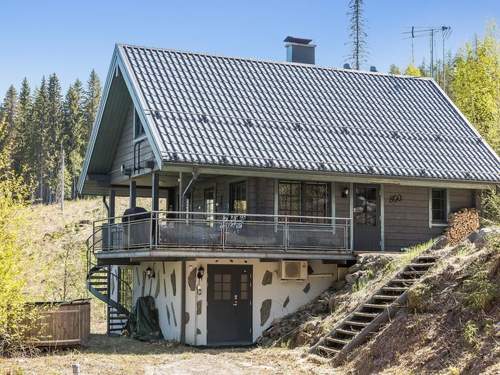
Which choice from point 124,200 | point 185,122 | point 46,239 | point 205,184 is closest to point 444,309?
point 185,122

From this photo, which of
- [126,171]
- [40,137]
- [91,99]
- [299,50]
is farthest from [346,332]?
[91,99]

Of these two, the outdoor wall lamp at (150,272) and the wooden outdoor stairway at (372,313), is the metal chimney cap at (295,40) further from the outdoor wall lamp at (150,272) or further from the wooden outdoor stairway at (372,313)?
the wooden outdoor stairway at (372,313)

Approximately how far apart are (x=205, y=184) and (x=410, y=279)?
10.2m

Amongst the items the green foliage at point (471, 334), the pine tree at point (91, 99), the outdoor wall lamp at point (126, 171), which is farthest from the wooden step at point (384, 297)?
the pine tree at point (91, 99)

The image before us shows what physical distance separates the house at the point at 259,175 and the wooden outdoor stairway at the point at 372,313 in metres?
3.78

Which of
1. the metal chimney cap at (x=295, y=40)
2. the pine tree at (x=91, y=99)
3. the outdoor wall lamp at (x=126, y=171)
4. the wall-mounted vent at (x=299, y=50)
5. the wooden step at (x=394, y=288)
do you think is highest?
the pine tree at (x=91, y=99)

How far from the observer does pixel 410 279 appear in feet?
63.2

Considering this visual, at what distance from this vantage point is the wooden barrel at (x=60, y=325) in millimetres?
20484

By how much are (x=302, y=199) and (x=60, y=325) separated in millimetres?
8480

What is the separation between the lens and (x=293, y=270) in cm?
2347

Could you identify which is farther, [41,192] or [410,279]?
[41,192]

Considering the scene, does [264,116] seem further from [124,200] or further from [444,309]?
[124,200]

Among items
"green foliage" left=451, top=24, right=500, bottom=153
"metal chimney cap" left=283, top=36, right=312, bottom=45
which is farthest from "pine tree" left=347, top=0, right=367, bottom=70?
"metal chimney cap" left=283, top=36, right=312, bottom=45

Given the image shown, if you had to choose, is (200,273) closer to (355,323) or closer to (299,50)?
(355,323)
